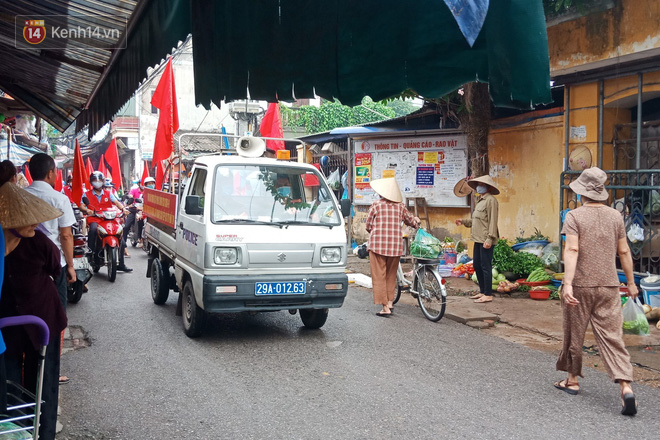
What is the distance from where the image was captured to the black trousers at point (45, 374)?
3494 mm

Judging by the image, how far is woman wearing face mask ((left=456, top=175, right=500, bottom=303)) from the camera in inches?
354

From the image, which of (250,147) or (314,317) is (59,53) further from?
(314,317)

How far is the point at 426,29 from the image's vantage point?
2816 millimetres

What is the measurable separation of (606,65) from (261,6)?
7.50 metres

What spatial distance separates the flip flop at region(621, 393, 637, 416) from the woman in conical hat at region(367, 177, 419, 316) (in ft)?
12.4

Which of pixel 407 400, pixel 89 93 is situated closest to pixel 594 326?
pixel 407 400

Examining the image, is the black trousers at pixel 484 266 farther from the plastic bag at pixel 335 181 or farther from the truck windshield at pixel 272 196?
the plastic bag at pixel 335 181

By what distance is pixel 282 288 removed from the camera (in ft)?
21.4

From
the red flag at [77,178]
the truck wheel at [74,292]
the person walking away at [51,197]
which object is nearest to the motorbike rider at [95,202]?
the red flag at [77,178]

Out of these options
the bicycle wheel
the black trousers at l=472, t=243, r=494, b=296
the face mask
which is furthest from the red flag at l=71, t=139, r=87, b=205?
the black trousers at l=472, t=243, r=494, b=296

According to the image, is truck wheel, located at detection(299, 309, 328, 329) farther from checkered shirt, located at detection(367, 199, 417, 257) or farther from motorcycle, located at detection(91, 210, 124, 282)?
motorcycle, located at detection(91, 210, 124, 282)

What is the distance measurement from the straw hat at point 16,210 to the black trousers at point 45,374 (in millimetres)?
681

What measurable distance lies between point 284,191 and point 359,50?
4.03m
